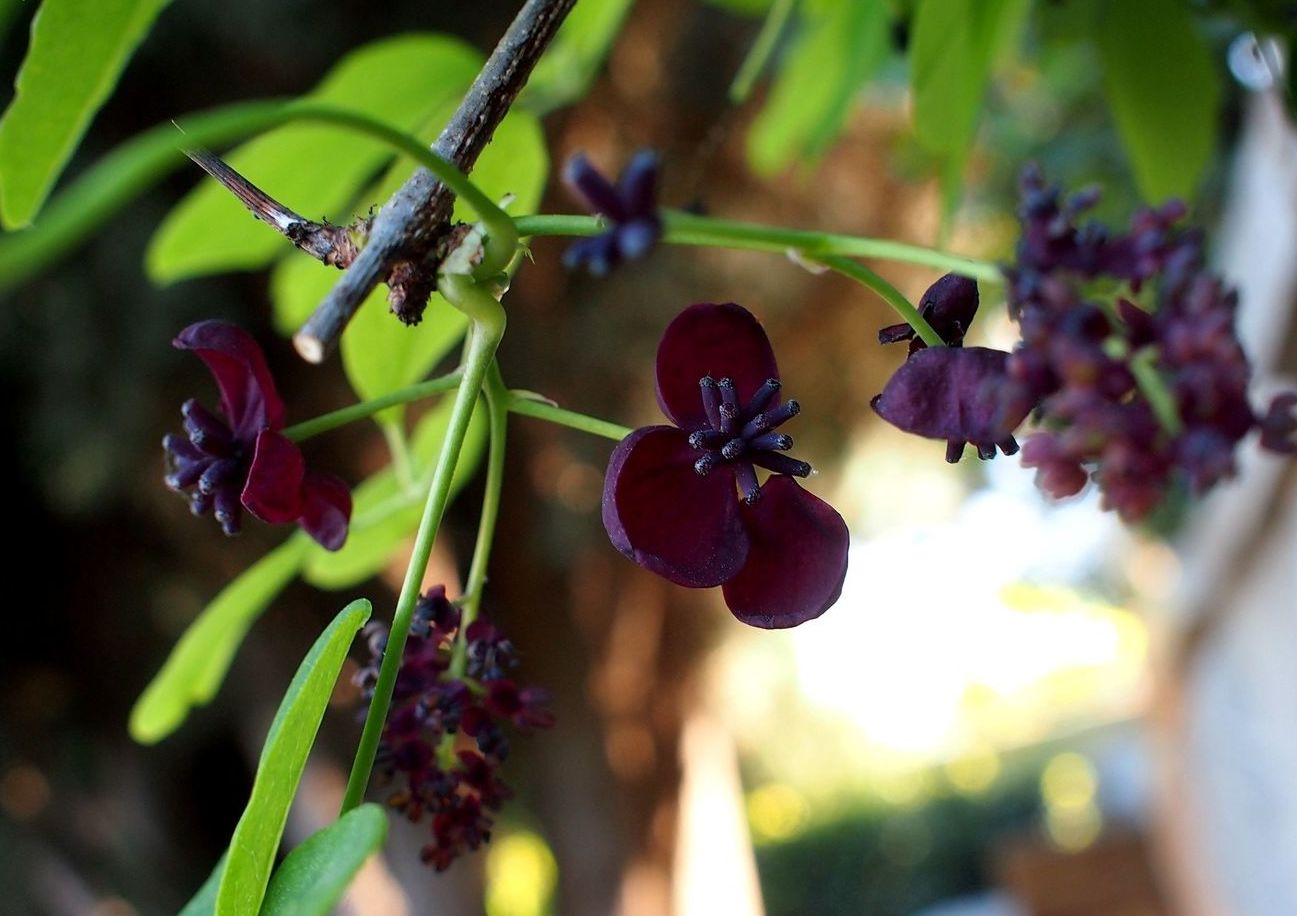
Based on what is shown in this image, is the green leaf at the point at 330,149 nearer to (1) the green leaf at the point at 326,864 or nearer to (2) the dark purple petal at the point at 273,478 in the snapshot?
(2) the dark purple petal at the point at 273,478

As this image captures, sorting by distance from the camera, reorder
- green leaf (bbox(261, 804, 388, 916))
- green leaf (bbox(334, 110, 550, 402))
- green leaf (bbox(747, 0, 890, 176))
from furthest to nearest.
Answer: green leaf (bbox(747, 0, 890, 176)) → green leaf (bbox(334, 110, 550, 402)) → green leaf (bbox(261, 804, 388, 916))

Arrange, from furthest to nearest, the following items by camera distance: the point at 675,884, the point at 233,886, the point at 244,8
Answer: the point at 675,884, the point at 244,8, the point at 233,886

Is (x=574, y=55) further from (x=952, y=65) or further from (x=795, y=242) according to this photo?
(x=795, y=242)

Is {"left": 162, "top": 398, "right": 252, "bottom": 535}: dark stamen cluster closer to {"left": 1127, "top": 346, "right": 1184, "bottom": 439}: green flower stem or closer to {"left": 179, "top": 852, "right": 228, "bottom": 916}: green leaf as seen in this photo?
{"left": 179, "top": 852, "right": 228, "bottom": 916}: green leaf

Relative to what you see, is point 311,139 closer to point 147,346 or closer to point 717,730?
point 147,346

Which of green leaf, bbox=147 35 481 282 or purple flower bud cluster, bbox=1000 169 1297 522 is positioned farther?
green leaf, bbox=147 35 481 282

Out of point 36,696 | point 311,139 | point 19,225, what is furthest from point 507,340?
point 19,225

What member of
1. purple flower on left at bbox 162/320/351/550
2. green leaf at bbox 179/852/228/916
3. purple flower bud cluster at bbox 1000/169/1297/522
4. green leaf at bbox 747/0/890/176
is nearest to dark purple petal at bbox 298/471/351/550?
purple flower on left at bbox 162/320/351/550
